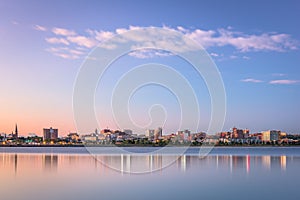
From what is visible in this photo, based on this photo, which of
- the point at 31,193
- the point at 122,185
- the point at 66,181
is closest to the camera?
the point at 31,193

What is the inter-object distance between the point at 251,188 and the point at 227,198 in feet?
10.3

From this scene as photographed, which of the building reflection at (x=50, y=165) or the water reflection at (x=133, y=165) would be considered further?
the water reflection at (x=133, y=165)

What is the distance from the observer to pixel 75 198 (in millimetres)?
14289

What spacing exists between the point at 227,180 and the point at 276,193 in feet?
15.1

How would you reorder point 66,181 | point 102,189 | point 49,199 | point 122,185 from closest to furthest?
point 49,199, point 102,189, point 122,185, point 66,181

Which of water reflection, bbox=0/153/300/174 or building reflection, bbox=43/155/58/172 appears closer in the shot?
building reflection, bbox=43/155/58/172

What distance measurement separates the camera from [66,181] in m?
19.6

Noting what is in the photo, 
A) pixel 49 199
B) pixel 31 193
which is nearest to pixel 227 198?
pixel 49 199

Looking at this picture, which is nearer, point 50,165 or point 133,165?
point 50,165

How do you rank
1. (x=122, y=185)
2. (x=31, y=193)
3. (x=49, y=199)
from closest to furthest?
1. (x=49, y=199)
2. (x=31, y=193)
3. (x=122, y=185)

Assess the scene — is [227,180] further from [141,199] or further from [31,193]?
[31,193]

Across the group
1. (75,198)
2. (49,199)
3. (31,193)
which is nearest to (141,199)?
(75,198)

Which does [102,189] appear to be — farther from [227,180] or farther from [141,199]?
[227,180]

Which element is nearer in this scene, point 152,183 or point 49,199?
point 49,199
